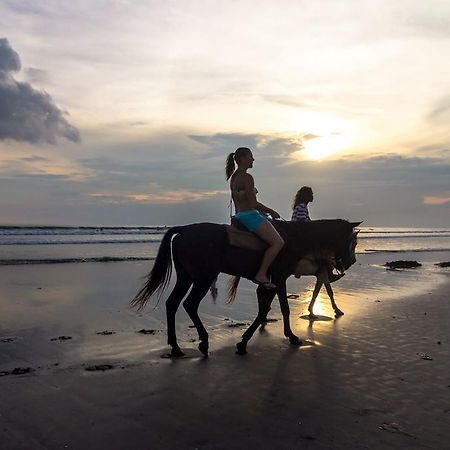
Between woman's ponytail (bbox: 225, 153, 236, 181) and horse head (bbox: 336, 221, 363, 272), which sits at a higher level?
woman's ponytail (bbox: 225, 153, 236, 181)

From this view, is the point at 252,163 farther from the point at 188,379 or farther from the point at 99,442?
the point at 99,442

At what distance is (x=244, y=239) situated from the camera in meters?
6.53

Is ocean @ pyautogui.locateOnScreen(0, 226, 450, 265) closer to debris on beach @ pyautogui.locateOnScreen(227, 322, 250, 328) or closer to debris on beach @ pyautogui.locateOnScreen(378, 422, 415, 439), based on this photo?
debris on beach @ pyautogui.locateOnScreen(227, 322, 250, 328)

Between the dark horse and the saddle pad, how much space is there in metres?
0.06

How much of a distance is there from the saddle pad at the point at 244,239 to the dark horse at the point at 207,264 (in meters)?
0.06

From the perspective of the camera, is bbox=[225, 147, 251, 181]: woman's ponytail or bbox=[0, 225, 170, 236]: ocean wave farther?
bbox=[0, 225, 170, 236]: ocean wave

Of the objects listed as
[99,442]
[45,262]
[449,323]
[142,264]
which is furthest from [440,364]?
[45,262]

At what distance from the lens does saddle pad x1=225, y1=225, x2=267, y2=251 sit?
6480mm

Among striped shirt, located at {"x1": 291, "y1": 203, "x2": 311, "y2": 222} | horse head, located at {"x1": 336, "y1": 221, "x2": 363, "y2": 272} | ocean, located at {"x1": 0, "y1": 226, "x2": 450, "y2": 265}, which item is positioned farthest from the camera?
ocean, located at {"x1": 0, "y1": 226, "x2": 450, "y2": 265}

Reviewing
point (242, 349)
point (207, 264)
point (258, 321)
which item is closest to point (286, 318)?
point (258, 321)

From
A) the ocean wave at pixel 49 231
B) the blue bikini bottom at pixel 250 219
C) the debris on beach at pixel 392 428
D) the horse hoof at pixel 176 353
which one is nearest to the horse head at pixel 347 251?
the blue bikini bottom at pixel 250 219

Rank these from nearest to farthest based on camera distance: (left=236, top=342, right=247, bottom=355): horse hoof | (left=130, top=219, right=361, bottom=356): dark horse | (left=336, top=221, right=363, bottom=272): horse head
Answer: (left=236, top=342, right=247, bottom=355): horse hoof, (left=130, top=219, right=361, bottom=356): dark horse, (left=336, top=221, right=363, bottom=272): horse head

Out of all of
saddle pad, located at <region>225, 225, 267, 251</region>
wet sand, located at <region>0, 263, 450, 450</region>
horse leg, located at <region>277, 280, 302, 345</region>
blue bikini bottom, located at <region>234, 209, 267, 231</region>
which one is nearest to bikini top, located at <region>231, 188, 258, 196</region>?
blue bikini bottom, located at <region>234, 209, 267, 231</region>

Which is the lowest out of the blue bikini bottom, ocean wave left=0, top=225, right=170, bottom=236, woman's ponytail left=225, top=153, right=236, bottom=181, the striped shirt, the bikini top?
ocean wave left=0, top=225, right=170, bottom=236
